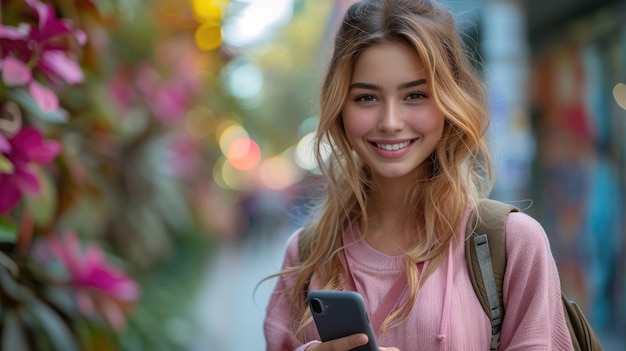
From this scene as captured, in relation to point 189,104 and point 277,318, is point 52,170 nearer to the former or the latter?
point 277,318

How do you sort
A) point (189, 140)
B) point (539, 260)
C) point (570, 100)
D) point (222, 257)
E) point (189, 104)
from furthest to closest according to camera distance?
point (222, 257), point (570, 100), point (189, 140), point (189, 104), point (539, 260)

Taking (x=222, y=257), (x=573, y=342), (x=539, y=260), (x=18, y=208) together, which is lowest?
(x=222, y=257)

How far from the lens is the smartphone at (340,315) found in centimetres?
199

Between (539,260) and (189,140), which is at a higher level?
(189,140)

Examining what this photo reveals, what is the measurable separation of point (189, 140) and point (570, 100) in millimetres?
3618

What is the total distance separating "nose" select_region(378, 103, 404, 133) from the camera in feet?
7.16

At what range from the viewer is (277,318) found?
249 cm

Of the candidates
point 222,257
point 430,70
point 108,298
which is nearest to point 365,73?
point 430,70

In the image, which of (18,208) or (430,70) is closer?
(430,70)

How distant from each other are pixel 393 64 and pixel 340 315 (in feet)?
2.17

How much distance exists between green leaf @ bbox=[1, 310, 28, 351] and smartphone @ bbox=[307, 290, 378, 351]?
1.42m

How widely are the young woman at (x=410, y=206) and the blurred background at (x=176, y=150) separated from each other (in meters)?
0.29

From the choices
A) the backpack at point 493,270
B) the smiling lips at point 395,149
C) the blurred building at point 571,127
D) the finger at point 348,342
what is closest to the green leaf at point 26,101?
the smiling lips at point 395,149

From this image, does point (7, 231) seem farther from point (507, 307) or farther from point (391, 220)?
point (507, 307)
